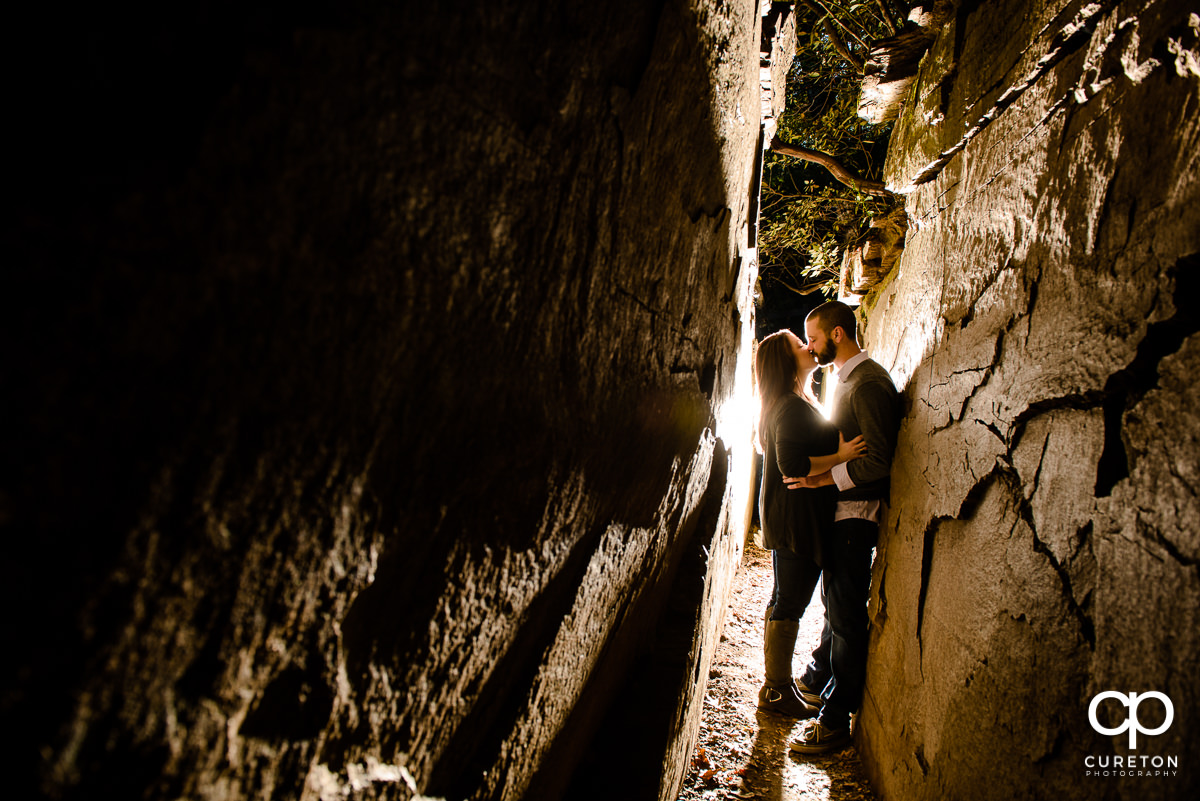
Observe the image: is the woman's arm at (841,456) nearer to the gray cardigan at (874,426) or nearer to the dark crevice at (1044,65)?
the gray cardigan at (874,426)

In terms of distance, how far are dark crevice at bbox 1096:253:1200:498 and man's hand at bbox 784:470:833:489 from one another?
4.91ft

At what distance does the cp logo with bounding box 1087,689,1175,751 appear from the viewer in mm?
896

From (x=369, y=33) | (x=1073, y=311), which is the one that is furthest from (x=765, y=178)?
(x=369, y=33)

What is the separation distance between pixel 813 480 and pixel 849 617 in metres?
0.72

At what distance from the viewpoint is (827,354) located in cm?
283

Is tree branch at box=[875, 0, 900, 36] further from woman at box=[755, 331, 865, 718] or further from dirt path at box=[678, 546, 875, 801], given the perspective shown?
dirt path at box=[678, 546, 875, 801]

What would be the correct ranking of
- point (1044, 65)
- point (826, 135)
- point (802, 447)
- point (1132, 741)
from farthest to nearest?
point (826, 135) < point (802, 447) < point (1044, 65) < point (1132, 741)

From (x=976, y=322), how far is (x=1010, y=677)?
1.19 metres

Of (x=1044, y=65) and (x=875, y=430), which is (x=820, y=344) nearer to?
(x=875, y=430)

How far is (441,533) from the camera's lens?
78cm

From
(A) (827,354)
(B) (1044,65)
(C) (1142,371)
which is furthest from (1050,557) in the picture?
(A) (827,354)

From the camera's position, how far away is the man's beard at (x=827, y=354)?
2.79 metres

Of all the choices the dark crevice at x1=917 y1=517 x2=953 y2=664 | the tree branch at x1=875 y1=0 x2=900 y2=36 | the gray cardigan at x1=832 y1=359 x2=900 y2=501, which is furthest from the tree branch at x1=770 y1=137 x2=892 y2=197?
the dark crevice at x1=917 y1=517 x2=953 y2=664

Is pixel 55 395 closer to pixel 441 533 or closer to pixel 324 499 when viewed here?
pixel 324 499
